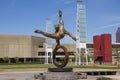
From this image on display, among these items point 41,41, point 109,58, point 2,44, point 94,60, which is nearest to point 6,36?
point 2,44

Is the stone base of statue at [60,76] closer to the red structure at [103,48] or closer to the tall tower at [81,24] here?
the tall tower at [81,24]

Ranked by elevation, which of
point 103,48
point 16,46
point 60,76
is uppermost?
point 16,46

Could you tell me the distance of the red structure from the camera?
98438mm

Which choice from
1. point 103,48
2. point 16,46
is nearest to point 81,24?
point 103,48

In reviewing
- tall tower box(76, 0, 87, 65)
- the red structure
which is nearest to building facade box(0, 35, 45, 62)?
the red structure

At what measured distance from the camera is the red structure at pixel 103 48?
9844 centimetres

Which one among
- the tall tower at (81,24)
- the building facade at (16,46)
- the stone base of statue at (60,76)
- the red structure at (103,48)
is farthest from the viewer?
the building facade at (16,46)

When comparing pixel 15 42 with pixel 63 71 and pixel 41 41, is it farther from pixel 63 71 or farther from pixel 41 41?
pixel 63 71

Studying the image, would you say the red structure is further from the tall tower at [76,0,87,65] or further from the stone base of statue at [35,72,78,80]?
the stone base of statue at [35,72,78,80]

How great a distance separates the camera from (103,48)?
328 feet

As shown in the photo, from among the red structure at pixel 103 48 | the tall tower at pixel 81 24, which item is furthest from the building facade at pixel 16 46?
the tall tower at pixel 81 24

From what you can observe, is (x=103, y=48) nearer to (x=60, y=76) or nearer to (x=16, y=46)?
(x=16, y=46)

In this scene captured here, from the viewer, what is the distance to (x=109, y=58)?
9962cm

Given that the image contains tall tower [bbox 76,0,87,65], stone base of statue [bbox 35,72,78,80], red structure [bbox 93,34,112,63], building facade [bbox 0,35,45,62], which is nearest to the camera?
stone base of statue [bbox 35,72,78,80]
